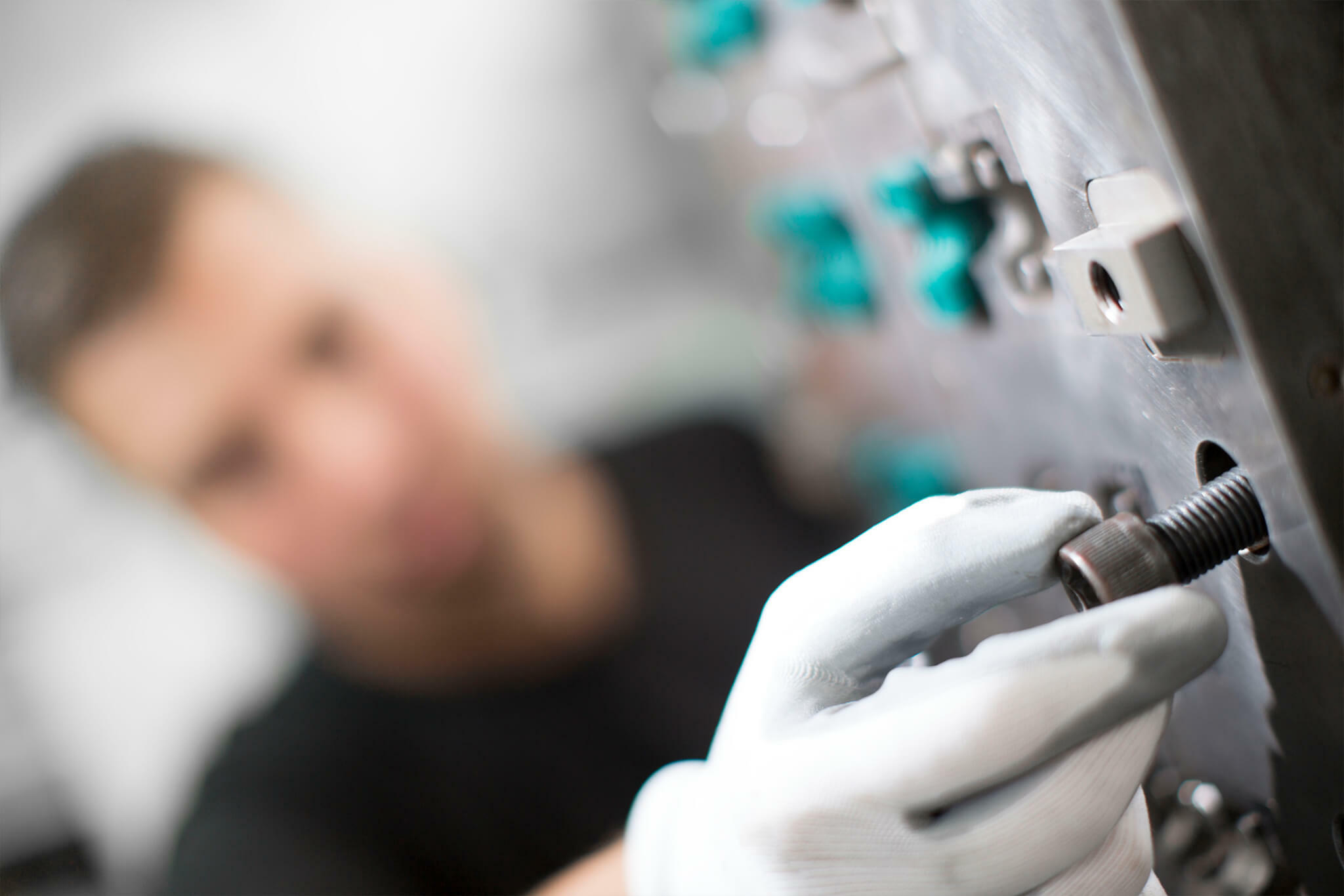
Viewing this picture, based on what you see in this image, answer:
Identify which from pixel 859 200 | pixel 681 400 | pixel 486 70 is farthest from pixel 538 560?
pixel 859 200

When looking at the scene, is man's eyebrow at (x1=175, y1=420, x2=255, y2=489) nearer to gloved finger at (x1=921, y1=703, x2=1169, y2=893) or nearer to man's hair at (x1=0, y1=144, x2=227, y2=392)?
man's hair at (x1=0, y1=144, x2=227, y2=392)

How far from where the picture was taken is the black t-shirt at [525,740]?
4.35ft

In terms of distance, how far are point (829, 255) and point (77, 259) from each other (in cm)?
101

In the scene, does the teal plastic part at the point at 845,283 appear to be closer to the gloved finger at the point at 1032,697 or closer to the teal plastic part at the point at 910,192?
the teal plastic part at the point at 910,192

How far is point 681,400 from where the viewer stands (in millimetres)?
1942

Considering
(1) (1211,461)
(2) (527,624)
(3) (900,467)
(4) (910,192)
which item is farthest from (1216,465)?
(2) (527,624)

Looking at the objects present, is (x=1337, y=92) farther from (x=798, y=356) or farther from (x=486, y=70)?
(x=486, y=70)

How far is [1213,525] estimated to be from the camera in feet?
1.03

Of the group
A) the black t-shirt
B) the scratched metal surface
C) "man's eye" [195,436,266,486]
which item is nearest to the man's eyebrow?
"man's eye" [195,436,266,486]

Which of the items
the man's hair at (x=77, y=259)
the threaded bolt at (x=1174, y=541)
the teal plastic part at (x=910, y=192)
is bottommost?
the threaded bolt at (x=1174, y=541)

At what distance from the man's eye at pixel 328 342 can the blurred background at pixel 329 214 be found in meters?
0.31

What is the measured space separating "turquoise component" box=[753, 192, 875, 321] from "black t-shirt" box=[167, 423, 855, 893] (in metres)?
0.96

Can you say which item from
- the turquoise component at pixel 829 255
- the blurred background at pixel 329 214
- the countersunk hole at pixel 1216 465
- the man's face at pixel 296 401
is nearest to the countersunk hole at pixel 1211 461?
the countersunk hole at pixel 1216 465

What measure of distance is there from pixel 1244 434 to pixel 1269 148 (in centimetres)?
9
